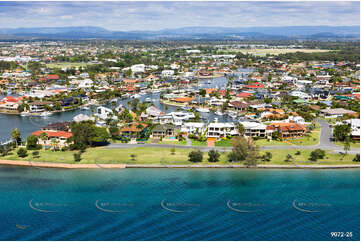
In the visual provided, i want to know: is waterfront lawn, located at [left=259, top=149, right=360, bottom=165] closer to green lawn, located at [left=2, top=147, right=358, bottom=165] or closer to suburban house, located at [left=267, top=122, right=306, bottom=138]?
green lawn, located at [left=2, top=147, right=358, bottom=165]

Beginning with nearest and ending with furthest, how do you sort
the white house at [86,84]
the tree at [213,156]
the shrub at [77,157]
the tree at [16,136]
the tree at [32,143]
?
the tree at [213,156] < the shrub at [77,157] < the tree at [32,143] < the tree at [16,136] < the white house at [86,84]

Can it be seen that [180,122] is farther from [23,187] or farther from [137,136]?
[23,187]

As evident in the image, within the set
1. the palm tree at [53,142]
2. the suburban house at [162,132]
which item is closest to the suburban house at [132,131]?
the suburban house at [162,132]

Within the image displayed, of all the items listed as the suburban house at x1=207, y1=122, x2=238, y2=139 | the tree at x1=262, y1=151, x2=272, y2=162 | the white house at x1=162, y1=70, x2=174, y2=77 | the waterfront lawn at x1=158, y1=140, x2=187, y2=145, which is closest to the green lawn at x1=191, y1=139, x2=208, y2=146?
the waterfront lawn at x1=158, y1=140, x2=187, y2=145

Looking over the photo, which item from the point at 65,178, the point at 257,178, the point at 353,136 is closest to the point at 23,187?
the point at 65,178

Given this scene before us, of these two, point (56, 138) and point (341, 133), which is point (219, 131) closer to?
point (341, 133)

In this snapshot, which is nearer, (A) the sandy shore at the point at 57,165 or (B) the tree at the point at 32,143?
(A) the sandy shore at the point at 57,165

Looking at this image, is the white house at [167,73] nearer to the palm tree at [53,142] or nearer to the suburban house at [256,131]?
the suburban house at [256,131]
